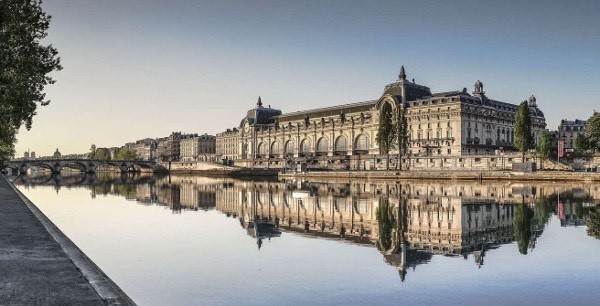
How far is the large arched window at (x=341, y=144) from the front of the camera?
142 m

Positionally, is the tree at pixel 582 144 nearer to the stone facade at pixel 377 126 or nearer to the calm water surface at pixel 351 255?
the stone facade at pixel 377 126

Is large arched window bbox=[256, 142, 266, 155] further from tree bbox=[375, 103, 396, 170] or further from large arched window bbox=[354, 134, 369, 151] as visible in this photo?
tree bbox=[375, 103, 396, 170]

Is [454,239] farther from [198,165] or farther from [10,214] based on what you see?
[198,165]

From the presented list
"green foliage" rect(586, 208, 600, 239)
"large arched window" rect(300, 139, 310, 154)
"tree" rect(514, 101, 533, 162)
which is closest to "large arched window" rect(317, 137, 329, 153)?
"large arched window" rect(300, 139, 310, 154)

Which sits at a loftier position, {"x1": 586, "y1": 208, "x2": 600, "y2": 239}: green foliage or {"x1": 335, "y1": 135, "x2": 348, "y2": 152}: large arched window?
{"x1": 335, "y1": 135, "x2": 348, "y2": 152}: large arched window

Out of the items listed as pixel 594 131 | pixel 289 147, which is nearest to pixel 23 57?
pixel 594 131

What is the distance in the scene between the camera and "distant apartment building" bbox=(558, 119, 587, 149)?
6658 inches

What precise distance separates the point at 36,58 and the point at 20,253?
1955cm

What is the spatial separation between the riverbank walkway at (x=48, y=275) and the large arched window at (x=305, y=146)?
451ft

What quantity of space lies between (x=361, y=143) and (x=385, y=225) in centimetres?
11099

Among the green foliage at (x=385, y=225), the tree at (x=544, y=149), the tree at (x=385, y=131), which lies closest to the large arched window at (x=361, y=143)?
the tree at (x=385, y=131)

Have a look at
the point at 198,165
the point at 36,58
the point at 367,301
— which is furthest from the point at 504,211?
the point at 198,165

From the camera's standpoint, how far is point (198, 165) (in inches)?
7057

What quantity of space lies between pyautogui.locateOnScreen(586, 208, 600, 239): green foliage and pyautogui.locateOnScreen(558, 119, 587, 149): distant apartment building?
499 ft
